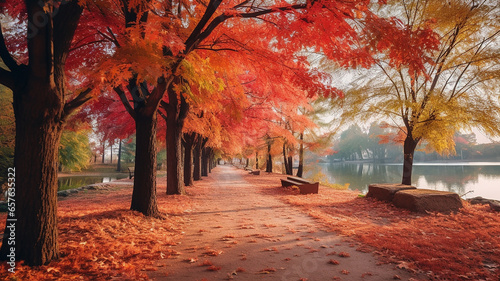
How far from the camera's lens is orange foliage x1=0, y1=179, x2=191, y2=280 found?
10.3 feet

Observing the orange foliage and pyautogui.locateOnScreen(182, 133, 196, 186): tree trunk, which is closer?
the orange foliage

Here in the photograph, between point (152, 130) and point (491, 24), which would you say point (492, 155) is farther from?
point (152, 130)

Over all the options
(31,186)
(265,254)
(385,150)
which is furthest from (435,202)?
(385,150)

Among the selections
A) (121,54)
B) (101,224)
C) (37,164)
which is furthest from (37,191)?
(121,54)

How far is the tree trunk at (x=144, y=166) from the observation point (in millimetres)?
6215

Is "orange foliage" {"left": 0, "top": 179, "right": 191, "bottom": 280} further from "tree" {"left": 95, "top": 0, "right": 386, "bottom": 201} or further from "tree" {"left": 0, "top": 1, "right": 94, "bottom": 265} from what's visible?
"tree" {"left": 95, "top": 0, "right": 386, "bottom": 201}

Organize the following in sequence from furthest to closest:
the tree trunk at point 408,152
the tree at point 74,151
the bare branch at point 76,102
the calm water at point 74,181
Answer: the tree at point 74,151 → the calm water at point 74,181 → the tree trunk at point 408,152 → the bare branch at point 76,102

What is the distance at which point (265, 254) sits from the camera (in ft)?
13.0

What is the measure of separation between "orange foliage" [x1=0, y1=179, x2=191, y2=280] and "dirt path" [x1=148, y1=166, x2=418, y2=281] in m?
0.29

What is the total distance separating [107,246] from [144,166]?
2552mm

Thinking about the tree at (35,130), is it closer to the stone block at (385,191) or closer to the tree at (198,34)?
the tree at (198,34)

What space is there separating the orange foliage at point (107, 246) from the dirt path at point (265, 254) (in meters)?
0.29

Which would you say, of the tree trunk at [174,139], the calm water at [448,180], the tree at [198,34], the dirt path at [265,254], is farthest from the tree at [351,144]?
the dirt path at [265,254]

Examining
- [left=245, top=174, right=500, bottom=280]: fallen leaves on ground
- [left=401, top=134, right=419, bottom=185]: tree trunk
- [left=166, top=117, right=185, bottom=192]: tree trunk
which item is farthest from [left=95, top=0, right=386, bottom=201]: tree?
[left=401, top=134, right=419, bottom=185]: tree trunk
